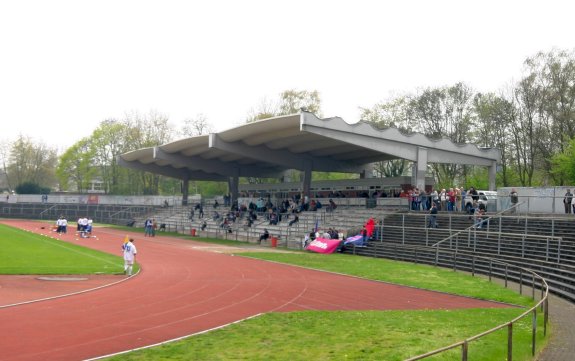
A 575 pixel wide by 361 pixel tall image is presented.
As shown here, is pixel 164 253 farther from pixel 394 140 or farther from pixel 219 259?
pixel 394 140

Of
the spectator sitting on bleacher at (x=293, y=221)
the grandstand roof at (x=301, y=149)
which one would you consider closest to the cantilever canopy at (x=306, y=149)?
the grandstand roof at (x=301, y=149)

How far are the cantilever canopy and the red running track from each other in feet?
49.5

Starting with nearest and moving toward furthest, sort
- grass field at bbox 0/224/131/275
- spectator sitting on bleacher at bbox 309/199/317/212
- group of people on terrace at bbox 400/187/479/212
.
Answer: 1. grass field at bbox 0/224/131/275
2. group of people on terrace at bbox 400/187/479/212
3. spectator sitting on bleacher at bbox 309/199/317/212

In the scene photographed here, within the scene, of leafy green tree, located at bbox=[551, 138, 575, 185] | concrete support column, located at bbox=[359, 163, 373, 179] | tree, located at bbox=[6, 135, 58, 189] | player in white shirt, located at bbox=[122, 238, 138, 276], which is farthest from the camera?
tree, located at bbox=[6, 135, 58, 189]

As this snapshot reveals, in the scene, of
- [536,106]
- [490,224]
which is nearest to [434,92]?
[536,106]

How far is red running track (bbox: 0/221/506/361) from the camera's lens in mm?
12602

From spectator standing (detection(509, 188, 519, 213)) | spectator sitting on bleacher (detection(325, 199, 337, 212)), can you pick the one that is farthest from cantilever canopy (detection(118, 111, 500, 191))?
spectator standing (detection(509, 188, 519, 213))

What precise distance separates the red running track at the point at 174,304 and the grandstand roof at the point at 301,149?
49.5 feet

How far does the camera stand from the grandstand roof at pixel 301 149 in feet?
134

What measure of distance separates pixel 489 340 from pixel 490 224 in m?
22.9

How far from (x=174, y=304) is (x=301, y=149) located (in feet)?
116

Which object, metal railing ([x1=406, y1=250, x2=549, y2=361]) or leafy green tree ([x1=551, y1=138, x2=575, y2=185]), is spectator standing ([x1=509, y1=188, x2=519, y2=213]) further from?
leafy green tree ([x1=551, y1=138, x2=575, y2=185])

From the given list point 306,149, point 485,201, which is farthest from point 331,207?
point 485,201

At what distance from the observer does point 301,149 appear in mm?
51969
